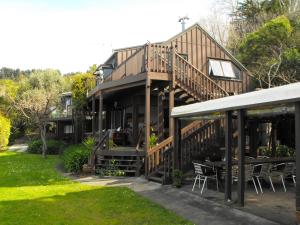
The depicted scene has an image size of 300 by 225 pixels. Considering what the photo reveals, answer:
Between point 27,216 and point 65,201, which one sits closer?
point 27,216

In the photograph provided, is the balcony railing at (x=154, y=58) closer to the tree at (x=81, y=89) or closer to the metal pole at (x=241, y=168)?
the metal pole at (x=241, y=168)

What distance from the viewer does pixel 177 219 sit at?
751 centimetres

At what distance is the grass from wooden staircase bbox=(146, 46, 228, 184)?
6.28 feet

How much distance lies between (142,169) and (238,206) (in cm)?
664

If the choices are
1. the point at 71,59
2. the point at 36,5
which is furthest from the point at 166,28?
the point at 36,5

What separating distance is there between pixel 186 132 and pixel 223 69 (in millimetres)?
8705

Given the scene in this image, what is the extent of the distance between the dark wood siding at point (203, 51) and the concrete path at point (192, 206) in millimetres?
9163

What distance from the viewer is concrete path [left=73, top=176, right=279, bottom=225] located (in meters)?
7.21

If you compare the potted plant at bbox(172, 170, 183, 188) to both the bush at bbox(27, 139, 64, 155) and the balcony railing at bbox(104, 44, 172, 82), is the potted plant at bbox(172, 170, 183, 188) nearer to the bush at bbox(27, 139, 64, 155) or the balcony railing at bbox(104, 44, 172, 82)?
the balcony railing at bbox(104, 44, 172, 82)

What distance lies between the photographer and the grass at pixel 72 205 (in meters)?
7.66

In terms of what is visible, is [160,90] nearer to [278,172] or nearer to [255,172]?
[255,172]

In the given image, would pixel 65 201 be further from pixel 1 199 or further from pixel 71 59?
pixel 71 59

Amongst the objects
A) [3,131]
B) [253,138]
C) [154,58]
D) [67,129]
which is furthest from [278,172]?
[67,129]

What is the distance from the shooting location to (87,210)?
8.61 m
